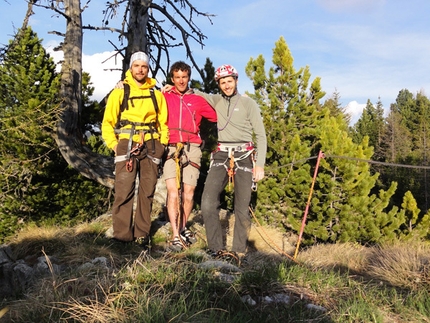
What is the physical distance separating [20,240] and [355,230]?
35.5ft

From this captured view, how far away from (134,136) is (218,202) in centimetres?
132

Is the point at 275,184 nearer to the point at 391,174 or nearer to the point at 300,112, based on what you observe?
the point at 300,112

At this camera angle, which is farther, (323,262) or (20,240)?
(20,240)

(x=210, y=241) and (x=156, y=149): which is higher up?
(x=156, y=149)

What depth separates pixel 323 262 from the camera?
16.9 feet

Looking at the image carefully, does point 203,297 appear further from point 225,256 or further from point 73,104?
point 73,104

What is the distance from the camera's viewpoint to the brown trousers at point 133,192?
5.05m

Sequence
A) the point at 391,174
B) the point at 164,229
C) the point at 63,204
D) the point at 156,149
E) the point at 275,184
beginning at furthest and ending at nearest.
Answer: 1. the point at 391,174
2. the point at 275,184
3. the point at 63,204
4. the point at 164,229
5. the point at 156,149

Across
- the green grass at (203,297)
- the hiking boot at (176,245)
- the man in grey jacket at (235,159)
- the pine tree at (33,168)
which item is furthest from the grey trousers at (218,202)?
the pine tree at (33,168)

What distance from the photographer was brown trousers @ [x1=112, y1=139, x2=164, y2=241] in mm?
5047

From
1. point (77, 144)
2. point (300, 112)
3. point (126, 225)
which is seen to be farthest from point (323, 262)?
point (300, 112)

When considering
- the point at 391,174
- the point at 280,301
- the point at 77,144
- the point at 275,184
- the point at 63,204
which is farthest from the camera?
the point at 391,174

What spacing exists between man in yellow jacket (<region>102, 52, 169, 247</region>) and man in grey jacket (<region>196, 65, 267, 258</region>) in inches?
28.7

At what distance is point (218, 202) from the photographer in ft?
17.4
